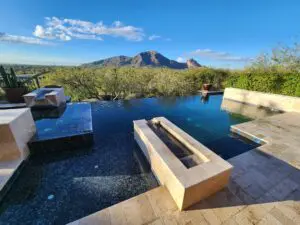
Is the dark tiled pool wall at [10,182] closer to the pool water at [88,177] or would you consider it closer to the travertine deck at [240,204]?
the pool water at [88,177]

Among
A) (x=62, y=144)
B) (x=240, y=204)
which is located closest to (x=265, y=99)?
(x=240, y=204)

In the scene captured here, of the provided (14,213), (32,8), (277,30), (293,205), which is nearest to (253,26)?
(277,30)

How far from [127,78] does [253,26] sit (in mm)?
10323

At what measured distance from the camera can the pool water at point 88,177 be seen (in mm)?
2030

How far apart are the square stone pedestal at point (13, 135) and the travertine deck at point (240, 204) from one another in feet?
7.21

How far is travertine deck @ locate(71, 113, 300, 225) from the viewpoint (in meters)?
1.80

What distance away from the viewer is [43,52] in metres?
18.9

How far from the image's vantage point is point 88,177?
2.67 meters

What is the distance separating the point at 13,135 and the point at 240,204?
4.18m

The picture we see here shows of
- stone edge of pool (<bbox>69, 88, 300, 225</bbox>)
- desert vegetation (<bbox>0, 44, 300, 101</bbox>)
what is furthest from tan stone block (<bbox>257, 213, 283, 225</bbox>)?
desert vegetation (<bbox>0, 44, 300, 101</bbox>)

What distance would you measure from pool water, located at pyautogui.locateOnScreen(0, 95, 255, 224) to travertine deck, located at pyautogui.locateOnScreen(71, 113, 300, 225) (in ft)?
1.22

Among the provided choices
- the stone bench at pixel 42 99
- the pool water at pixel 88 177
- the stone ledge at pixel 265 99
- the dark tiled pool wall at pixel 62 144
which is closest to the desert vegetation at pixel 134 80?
the stone ledge at pixel 265 99

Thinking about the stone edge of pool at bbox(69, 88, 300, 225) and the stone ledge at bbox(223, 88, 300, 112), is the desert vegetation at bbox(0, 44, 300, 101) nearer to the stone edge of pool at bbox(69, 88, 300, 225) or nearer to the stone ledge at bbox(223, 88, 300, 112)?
the stone ledge at bbox(223, 88, 300, 112)

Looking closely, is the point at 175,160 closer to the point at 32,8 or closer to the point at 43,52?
the point at 32,8
